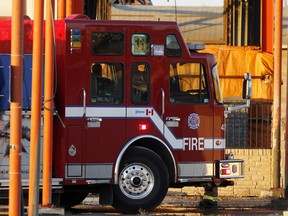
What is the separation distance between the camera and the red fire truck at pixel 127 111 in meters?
15.8

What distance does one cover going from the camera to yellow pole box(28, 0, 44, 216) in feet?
44.0

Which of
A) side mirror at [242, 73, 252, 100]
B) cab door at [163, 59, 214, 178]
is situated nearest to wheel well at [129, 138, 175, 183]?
cab door at [163, 59, 214, 178]

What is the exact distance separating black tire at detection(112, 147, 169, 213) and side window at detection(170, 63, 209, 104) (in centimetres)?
105

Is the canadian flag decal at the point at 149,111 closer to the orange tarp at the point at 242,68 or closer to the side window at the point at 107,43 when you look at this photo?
the side window at the point at 107,43

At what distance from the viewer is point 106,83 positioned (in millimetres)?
16062

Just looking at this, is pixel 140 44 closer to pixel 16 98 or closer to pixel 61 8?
pixel 61 8

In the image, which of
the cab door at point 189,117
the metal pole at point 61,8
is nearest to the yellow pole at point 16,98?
the cab door at point 189,117

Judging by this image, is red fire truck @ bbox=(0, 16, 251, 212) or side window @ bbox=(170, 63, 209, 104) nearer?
red fire truck @ bbox=(0, 16, 251, 212)

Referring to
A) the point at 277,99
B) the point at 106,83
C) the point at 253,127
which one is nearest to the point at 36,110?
the point at 106,83

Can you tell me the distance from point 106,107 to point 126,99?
36 cm

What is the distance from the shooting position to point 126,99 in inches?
632

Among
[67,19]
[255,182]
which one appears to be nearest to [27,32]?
[67,19]

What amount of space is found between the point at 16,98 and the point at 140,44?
515 cm

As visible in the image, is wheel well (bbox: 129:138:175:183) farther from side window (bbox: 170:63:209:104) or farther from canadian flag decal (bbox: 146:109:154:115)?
side window (bbox: 170:63:209:104)
